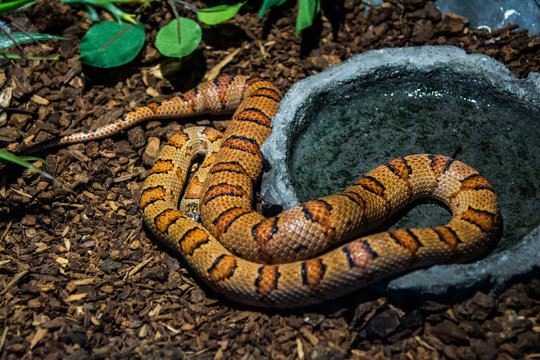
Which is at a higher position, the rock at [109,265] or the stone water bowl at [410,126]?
the stone water bowl at [410,126]

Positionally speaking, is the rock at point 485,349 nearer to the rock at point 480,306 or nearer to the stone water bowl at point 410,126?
the rock at point 480,306

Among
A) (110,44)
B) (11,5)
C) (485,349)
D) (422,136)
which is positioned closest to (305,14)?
(422,136)

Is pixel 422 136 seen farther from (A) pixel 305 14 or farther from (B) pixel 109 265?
(B) pixel 109 265

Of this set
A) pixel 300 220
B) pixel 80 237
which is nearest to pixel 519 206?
pixel 300 220

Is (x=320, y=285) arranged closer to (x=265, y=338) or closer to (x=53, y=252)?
(x=265, y=338)

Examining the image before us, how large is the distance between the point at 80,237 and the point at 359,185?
2.65 meters

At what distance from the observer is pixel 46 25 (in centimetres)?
565

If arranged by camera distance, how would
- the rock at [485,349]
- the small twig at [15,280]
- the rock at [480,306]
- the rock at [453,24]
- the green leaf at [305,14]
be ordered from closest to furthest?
the rock at [485,349] < the rock at [480,306] < the small twig at [15,280] < the green leaf at [305,14] < the rock at [453,24]

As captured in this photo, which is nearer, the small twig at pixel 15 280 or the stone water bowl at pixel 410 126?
the small twig at pixel 15 280

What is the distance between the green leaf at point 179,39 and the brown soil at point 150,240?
1.76ft

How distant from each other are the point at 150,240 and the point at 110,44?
7.40 feet

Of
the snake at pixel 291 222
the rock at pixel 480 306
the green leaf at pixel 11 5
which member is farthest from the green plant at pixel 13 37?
the rock at pixel 480 306

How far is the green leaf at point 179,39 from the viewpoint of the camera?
5156 mm

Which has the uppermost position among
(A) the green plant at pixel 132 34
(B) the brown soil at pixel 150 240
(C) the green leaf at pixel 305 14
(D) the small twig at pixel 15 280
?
(C) the green leaf at pixel 305 14
